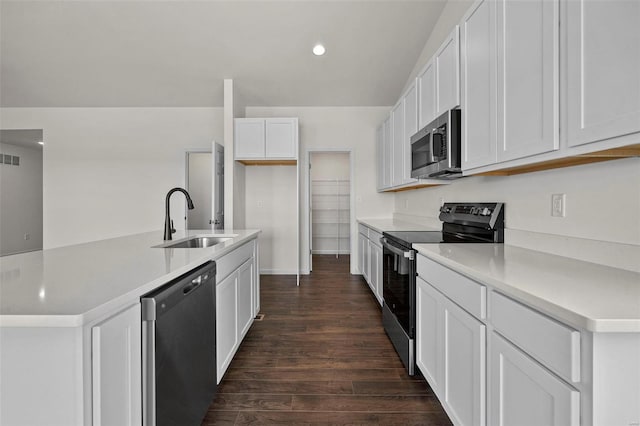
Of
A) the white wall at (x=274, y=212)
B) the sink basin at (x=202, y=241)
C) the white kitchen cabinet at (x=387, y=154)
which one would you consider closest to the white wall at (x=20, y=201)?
the white wall at (x=274, y=212)

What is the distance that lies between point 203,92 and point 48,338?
15.8 ft

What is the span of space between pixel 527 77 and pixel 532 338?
113 centimetres

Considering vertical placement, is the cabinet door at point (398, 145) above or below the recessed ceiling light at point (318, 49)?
below

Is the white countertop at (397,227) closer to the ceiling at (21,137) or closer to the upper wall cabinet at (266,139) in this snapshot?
the upper wall cabinet at (266,139)

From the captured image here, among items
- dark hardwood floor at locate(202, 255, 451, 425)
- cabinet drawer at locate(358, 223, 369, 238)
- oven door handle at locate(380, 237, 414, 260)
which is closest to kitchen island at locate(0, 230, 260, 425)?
dark hardwood floor at locate(202, 255, 451, 425)

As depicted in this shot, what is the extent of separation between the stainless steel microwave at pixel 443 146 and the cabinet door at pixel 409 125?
1.64ft

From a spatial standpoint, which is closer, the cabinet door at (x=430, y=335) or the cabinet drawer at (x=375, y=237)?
the cabinet door at (x=430, y=335)

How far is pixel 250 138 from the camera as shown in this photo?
15.5 ft

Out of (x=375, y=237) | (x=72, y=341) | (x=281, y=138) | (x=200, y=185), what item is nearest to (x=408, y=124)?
(x=375, y=237)

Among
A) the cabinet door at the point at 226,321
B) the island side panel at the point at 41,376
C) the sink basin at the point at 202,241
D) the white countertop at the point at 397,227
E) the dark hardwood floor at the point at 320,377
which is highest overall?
the white countertop at the point at 397,227

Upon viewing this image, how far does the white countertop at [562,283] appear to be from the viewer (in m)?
0.75

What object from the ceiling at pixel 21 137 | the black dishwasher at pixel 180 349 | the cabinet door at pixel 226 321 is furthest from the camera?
the ceiling at pixel 21 137

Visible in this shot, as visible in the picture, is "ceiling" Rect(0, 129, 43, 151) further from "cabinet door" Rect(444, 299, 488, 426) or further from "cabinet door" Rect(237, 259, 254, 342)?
"cabinet door" Rect(444, 299, 488, 426)

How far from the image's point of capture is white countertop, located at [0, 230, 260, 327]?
2.66ft
